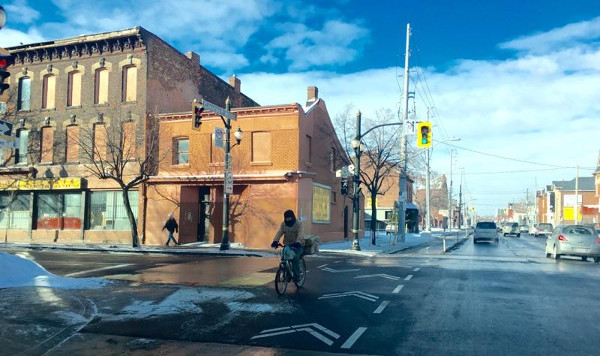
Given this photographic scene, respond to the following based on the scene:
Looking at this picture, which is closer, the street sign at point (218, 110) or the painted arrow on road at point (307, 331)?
the painted arrow on road at point (307, 331)

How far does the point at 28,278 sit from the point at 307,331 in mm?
7349

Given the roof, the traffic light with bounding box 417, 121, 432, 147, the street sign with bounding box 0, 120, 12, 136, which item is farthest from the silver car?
the roof

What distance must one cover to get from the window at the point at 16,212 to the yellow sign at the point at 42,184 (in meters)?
0.75

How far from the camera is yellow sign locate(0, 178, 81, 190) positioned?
94.8 ft

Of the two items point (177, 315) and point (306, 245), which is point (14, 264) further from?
point (306, 245)

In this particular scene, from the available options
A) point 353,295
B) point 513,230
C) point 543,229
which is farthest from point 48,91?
point 543,229

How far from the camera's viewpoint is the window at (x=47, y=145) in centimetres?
3011

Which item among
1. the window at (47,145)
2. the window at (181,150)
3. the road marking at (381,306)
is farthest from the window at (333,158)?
the road marking at (381,306)

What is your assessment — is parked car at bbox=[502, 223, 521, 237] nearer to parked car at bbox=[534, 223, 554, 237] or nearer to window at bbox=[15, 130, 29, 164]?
parked car at bbox=[534, 223, 554, 237]

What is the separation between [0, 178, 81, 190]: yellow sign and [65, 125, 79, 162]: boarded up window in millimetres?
1372

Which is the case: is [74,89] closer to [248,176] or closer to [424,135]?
[248,176]

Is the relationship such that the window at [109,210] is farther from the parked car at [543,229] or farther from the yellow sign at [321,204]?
the parked car at [543,229]

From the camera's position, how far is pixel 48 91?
100 feet

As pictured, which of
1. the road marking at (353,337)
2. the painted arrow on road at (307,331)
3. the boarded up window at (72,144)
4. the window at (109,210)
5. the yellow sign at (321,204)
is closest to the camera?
the road marking at (353,337)
